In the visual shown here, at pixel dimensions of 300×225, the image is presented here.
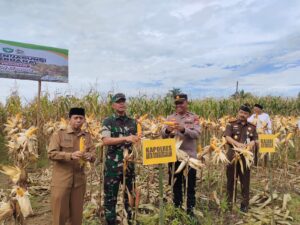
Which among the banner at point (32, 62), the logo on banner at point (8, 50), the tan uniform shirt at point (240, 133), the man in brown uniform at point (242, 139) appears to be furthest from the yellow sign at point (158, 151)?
the logo on banner at point (8, 50)

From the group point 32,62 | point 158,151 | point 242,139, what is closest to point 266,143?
point 242,139

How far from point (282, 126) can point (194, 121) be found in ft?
14.0

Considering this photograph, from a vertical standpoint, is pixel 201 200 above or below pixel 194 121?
below

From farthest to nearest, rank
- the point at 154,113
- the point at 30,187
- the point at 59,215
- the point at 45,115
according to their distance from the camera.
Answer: the point at 154,113 < the point at 45,115 < the point at 30,187 < the point at 59,215

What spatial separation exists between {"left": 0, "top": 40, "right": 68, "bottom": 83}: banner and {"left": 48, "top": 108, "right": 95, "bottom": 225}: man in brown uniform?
535cm

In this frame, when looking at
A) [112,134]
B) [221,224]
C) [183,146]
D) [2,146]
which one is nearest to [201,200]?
[221,224]

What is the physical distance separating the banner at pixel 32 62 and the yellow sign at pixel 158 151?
636 centimetres

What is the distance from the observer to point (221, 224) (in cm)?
450

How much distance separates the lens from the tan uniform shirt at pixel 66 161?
3.46 metres

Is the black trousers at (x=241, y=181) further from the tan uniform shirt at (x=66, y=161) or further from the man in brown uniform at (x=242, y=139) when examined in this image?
the tan uniform shirt at (x=66, y=161)

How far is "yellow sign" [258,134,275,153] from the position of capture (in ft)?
14.0

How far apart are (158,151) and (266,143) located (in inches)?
81.1

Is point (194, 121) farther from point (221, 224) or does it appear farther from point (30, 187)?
point (30, 187)

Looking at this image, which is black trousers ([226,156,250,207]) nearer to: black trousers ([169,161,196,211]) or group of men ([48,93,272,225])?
group of men ([48,93,272,225])
